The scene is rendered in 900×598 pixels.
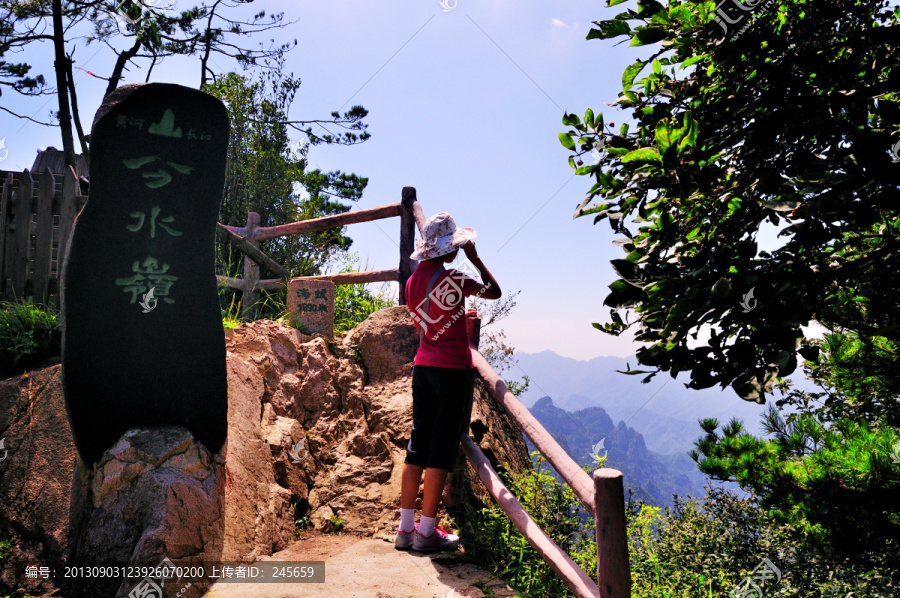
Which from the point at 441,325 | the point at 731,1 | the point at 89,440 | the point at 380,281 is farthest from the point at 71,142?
the point at 731,1

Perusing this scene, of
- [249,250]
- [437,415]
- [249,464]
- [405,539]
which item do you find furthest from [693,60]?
[249,250]

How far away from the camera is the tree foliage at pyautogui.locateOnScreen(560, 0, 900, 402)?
1889 mm

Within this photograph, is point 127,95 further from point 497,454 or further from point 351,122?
point 351,122

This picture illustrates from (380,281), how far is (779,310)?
484 cm

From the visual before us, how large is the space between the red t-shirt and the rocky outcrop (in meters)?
1.05

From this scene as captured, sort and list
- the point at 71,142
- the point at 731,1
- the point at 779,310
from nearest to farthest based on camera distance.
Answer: the point at 779,310 → the point at 731,1 → the point at 71,142

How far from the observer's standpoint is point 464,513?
4309 mm

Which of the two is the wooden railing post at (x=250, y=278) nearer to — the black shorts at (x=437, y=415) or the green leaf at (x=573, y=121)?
the black shorts at (x=437, y=415)

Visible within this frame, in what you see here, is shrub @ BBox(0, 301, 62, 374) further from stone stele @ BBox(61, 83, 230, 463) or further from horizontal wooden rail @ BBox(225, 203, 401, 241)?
horizontal wooden rail @ BBox(225, 203, 401, 241)

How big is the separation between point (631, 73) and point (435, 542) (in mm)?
3011

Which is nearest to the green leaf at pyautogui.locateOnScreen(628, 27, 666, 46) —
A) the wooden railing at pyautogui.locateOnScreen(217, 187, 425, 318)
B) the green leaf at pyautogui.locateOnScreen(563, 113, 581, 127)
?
the green leaf at pyautogui.locateOnScreen(563, 113, 581, 127)

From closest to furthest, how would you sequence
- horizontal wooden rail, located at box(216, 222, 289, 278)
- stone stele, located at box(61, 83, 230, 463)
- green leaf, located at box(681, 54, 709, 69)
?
1. green leaf, located at box(681, 54, 709, 69)
2. stone stele, located at box(61, 83, 230, 463)
3. horizontal wooden rail, located at box(216, 222, 289, 278)

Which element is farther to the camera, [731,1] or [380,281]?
[380,281]

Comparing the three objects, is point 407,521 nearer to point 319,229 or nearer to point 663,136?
point 663,136
